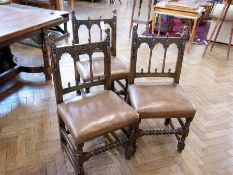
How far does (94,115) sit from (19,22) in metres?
1.40

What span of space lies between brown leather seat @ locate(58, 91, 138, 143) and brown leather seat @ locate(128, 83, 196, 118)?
0.37 feet

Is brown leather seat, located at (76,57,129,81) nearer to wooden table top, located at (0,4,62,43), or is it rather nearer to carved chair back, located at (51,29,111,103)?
carved chair back, located at (51,29,111,103)

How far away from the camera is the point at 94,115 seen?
152 centimetres

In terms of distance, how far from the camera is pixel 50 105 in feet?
7.92

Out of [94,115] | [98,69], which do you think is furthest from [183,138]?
[98,69]

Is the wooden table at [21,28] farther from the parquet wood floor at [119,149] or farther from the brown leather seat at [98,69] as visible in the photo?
the brown leather seat at [98,69]

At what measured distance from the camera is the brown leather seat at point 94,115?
1.44 meters

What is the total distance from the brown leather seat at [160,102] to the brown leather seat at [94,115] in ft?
0.37

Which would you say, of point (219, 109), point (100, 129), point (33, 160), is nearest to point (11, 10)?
point (33, 160)

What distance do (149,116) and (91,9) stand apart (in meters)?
5.10

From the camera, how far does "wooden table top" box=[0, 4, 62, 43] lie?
80.1 inches

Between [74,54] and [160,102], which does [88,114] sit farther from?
[160,102]

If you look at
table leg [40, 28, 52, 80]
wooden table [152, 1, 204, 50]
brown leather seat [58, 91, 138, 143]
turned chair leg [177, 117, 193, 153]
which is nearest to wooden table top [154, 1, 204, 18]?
wooden table [152, 1, 204, 50]

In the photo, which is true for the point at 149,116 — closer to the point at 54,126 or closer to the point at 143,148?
the point at 143,148
